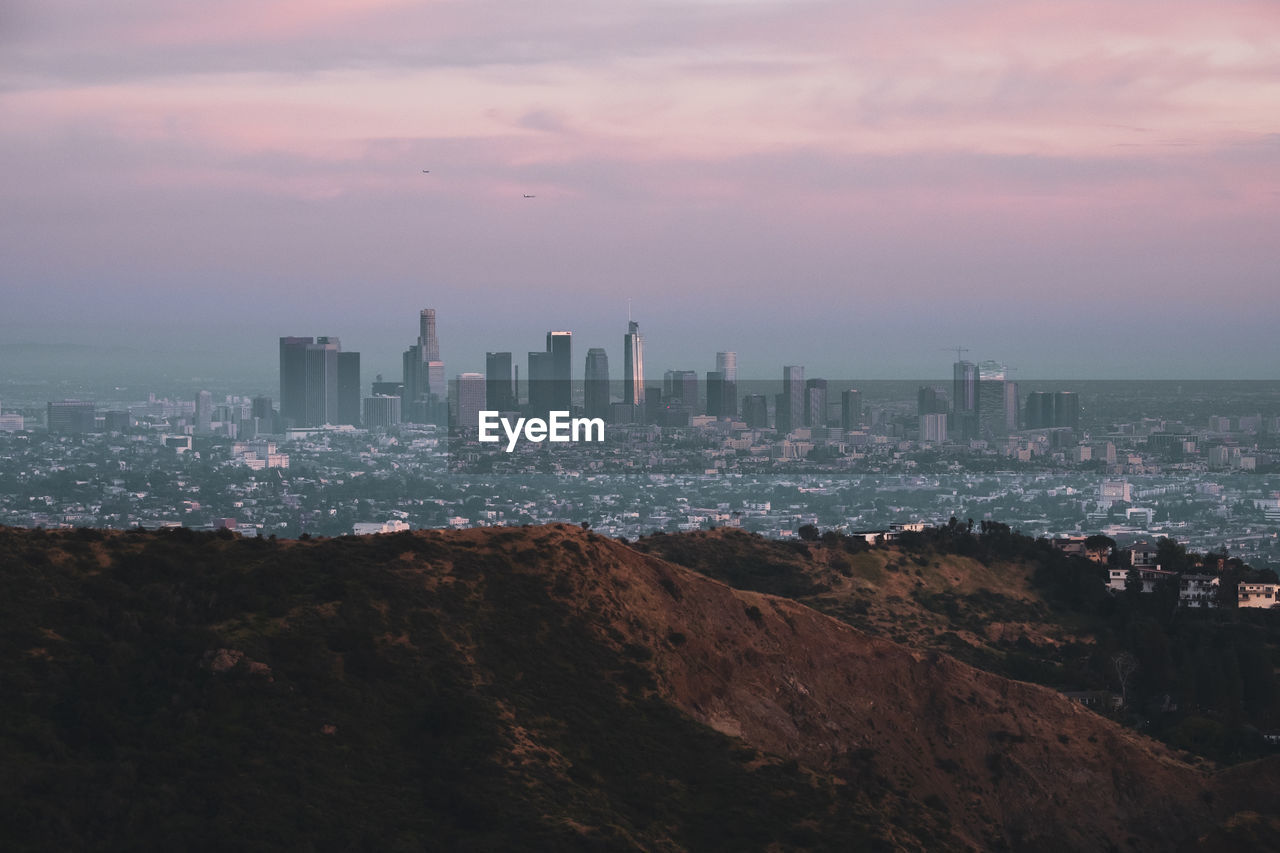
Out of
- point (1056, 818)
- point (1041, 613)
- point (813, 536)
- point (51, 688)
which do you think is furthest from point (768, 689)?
point (813, 536)

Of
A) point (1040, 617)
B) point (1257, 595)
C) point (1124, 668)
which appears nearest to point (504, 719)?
point (1124, 668)

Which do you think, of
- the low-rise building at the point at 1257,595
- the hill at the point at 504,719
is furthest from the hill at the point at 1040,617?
the hill at the point at 504,719

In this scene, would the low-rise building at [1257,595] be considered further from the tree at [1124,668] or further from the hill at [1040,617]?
the tree at [1124,668]

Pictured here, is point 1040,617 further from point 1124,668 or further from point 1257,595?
point 1257,595

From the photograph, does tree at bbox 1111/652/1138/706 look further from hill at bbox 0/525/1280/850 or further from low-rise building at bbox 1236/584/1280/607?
low-rise building at bbox 1236/584/1280/607

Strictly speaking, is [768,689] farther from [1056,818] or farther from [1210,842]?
[1210,842]

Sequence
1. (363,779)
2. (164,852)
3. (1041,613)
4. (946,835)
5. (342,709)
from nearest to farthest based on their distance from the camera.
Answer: (164,852), (363,779), (342,709), (946,835), (1041,613)

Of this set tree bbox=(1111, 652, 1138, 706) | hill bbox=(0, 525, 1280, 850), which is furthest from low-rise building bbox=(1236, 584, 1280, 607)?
hill bbox=(0, 525, 1280, 850)

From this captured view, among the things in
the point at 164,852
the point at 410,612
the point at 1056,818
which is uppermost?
the point at 410,612
